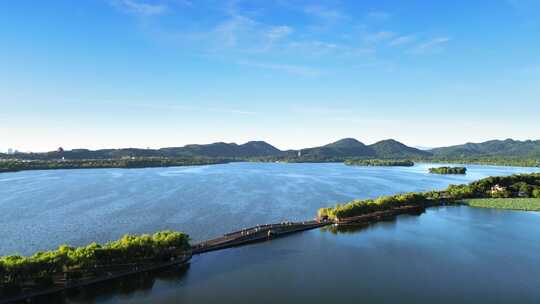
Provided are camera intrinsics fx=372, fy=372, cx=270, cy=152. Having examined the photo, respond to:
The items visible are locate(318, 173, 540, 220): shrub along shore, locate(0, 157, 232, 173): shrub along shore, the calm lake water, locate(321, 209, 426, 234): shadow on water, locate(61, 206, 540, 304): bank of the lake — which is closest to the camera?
locate(61, 206, 540, 304): bank of the lake

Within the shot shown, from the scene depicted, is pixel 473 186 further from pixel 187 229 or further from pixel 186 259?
pixel 186 259

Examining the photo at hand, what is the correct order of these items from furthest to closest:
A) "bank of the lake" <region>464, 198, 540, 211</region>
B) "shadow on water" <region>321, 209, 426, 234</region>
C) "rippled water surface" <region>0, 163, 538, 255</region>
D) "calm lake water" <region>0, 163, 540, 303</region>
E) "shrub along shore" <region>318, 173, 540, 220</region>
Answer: "shrub along shore" <region>318, 173, 540, 220</region> → "bank of the lake" <region>464, 198, 540, 211</region> → "shadow on water" <region>321, 209, 426, 234</region> → "rippled water surface" <region>0, 163, 538, 255</region> → "calm lake water" <region>0, 163, 540, 303</region>

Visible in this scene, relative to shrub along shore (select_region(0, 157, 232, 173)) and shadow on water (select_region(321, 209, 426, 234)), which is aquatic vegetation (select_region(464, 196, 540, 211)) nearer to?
shadow on water (select_region(321, 209, 426, 234))

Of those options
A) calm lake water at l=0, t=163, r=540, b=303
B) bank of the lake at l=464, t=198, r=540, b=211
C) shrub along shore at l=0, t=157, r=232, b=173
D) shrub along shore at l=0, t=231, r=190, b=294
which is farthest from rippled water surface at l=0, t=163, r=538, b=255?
shrub along shore at l=0, t=157, r=232, b=173

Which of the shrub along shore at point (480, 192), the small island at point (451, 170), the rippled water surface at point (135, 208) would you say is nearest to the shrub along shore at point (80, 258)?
the rippled water surface at point (135, 208)

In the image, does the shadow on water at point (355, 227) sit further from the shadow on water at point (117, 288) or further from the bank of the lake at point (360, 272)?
the shadow on water at point (117, 288)

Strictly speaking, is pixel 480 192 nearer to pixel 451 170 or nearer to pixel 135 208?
pixel 135 208
